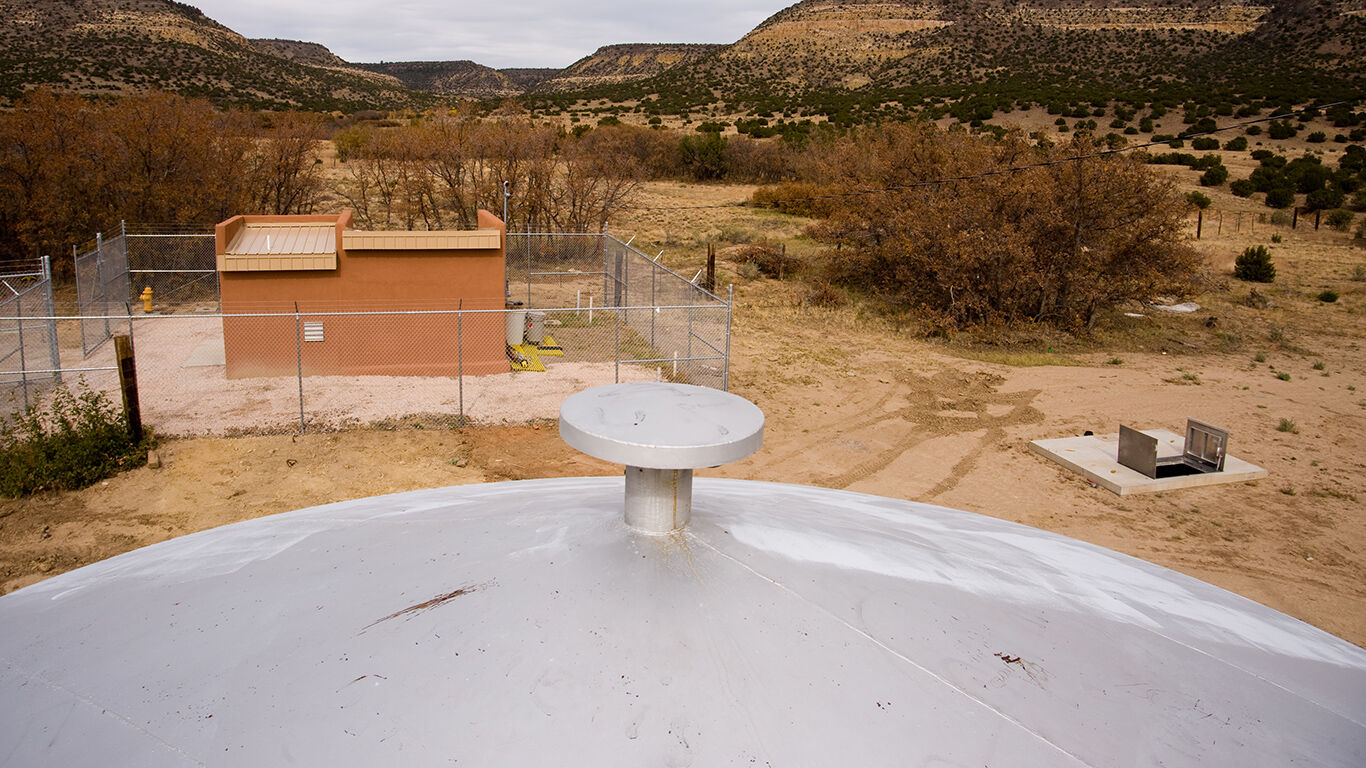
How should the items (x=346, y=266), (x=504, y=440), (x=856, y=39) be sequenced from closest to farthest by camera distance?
1. (x=504, y=440)
2. (x=346, y=266)
3. (x=856, y=39)

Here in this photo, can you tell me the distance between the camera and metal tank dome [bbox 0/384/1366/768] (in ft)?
10.5

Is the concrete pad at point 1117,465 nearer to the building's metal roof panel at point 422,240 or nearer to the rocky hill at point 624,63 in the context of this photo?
the building's metal roof panel at point 422,240

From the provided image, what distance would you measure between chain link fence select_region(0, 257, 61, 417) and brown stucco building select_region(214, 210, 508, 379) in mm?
3016

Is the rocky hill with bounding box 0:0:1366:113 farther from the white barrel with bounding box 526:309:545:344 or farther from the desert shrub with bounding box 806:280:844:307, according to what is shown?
the white barrel with bounding box 526:309:545:344

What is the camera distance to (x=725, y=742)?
318cm

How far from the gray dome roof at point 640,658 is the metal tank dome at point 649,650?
14mm

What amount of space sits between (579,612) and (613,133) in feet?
163

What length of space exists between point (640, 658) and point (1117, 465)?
13.0 meters

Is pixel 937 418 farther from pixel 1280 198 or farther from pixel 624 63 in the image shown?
pixel 624 63

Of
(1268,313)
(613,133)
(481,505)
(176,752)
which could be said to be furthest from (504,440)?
(613,133)

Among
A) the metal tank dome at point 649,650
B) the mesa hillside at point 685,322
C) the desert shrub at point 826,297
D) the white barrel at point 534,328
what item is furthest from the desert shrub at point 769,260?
the metal tank dome at point 649,650

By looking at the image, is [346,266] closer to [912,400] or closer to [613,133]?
[912,400]

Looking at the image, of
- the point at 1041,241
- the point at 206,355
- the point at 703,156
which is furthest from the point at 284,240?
the point at 703,156

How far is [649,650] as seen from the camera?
3646mm
